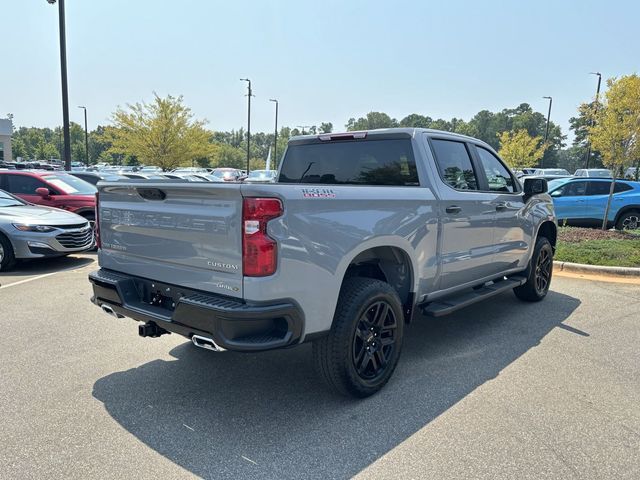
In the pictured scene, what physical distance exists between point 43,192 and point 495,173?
946 cm

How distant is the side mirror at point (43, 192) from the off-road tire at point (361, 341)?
924 cm

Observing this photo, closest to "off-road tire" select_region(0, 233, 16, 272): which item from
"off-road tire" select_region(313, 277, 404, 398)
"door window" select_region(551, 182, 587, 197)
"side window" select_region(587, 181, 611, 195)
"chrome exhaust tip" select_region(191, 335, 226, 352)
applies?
"chrome exhaust tip" select_region(191, 335, 226, 352)

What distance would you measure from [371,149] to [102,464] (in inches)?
127

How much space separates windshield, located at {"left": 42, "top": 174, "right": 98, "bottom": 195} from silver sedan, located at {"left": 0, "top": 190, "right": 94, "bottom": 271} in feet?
7.00

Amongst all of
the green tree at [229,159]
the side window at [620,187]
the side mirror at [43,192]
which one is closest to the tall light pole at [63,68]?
the side mirror at [43,192]

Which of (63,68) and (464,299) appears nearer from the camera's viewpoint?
(464,299)

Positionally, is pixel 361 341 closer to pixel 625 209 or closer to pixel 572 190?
pixel 625 209

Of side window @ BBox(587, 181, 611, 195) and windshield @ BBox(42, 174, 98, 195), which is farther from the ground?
side window @ BBox(587, 181, 611, 195)

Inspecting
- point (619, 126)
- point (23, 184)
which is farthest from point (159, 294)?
point (619, 126)

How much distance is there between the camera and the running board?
13.4 ft

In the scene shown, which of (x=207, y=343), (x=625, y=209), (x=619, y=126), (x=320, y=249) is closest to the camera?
(x=207, y=343)

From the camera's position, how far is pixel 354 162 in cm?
446

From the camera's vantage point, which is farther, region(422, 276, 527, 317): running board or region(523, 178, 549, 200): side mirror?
region(523, 178, 549, 200): side mirror

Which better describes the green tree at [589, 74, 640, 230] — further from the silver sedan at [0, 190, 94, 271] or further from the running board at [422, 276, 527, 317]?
the silver sedan at [0, 190, 94, 271]
